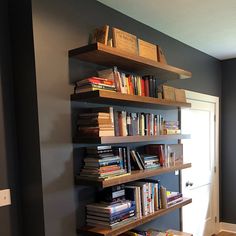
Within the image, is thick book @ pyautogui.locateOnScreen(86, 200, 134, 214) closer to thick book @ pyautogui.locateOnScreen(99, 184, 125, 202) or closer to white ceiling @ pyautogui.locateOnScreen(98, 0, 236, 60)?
thick book @ pyautogui.locateOnScreen(99, 184, 125, 202)

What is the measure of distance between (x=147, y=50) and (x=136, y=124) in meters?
0.62

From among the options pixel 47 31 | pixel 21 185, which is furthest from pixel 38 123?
pixel 47 31

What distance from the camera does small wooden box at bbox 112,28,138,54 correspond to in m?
1.87

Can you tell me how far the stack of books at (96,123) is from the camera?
1.74m

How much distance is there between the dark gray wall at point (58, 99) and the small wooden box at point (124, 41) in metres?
0.24

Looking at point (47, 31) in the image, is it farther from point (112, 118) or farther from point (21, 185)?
point (21, 185)

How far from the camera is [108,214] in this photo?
1.77 m

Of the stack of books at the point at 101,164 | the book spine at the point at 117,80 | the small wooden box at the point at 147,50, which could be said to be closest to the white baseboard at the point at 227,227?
the stack of books at the point at 101,164

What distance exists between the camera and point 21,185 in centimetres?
172

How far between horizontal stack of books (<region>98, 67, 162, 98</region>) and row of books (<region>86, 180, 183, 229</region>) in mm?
743

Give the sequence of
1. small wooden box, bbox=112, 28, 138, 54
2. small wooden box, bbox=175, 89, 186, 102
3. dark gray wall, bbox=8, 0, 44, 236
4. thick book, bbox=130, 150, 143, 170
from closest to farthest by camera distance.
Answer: dark gray wall, bbox=8, 0, 44, 236, small wooden box, bbox=112, 28, 138, 54, thick book, bbox=130, 150, 143, 170, small wooden box, bbox=175, 89, 186, 102

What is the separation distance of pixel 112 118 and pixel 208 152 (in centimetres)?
230

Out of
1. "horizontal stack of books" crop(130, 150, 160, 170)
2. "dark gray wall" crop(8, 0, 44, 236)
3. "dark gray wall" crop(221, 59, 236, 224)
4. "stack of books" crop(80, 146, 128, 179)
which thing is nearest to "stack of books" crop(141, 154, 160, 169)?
"horizontal stack of books" crop(130, 150, 160, 170)

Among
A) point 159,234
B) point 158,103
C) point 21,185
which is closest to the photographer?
point 21,185
